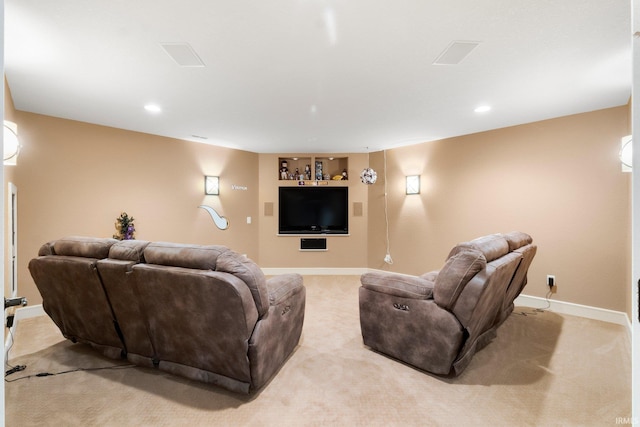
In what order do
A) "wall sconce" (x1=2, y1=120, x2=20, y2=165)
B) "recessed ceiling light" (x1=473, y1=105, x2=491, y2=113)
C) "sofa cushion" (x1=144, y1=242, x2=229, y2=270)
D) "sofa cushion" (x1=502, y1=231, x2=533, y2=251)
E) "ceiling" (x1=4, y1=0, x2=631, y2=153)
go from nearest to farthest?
"ceiling" (x1=4, y1=0, x2=631, y2=153) < "sofa cushion" (x1=144, y1=242, x2=229, y2=270) < "wall sconce" (x1=2, y1=120, x2=20, y2=165) < "sofa cushion" (x1=502, y1=231, x2=533, y2=251) < "recessed ceiling light" (x1=473, y1=105, x2=491, y2=113)

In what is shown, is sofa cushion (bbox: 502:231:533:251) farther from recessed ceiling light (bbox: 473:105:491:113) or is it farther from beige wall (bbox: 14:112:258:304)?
beige wall (bbox: 14:112:258:304)

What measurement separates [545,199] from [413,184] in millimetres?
1919

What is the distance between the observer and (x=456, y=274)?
217 cm

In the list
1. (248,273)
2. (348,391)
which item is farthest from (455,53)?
(348,391)

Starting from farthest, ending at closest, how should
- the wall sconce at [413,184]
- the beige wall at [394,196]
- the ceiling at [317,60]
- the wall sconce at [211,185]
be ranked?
the wall sconce at [211,185] < the wall sconce at [413,184] < the beige wall at [394,196] < the ceiling at [317,60]

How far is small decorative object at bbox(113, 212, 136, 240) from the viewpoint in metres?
4.20

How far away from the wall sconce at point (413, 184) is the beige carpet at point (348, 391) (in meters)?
2.85

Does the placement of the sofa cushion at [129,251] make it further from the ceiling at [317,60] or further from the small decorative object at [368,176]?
the small decorative object at [368,176]

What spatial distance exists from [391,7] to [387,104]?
1.53m

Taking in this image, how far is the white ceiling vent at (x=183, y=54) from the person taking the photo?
7.20 feet

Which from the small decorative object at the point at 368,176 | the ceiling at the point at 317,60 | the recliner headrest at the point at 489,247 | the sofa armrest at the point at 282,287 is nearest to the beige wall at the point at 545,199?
the ceiling at the point at 317,60

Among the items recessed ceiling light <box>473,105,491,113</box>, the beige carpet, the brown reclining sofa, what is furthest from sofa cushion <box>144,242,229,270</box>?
recessed ceiling light <box>473,105,491,113</box>

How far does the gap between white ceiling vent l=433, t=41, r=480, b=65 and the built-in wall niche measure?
11.6 feet

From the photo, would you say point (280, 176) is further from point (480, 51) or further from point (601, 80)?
point (601, 80)
